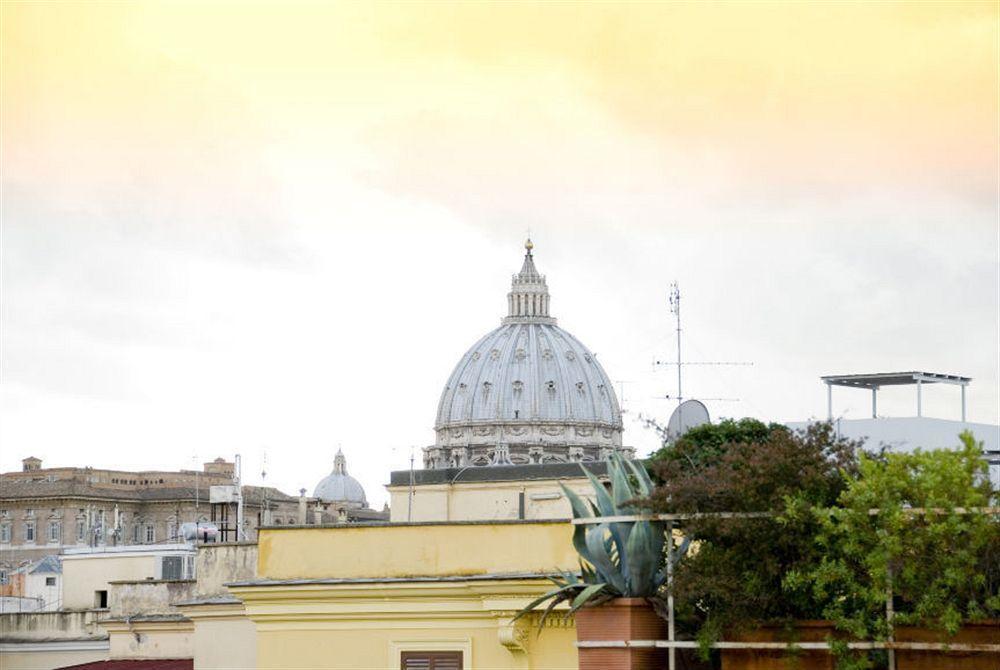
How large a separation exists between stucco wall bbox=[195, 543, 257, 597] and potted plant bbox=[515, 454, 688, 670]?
11.3 meters

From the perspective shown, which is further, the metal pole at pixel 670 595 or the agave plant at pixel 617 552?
the agave plant at pixel 617 552

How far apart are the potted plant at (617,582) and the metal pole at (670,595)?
0.13 metres

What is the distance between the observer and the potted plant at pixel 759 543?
16609mm

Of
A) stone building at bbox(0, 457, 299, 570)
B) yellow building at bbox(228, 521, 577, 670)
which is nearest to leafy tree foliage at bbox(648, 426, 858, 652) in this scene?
yellow building at bbox(228, 521, 577, 670)

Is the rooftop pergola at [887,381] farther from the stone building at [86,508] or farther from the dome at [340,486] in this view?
the dome at [340,486]

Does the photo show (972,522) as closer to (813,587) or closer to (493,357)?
(813,587)

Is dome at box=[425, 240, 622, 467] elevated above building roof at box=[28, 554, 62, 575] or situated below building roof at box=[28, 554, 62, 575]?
above

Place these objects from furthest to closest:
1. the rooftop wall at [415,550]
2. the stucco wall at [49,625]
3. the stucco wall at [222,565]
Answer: the stucco wall at [49,625]
the stucco wall at [222,565]
the rooftop wall at [415,550]

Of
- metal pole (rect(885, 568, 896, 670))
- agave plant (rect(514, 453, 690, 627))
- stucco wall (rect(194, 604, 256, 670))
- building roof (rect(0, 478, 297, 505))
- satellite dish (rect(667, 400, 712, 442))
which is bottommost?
stucco wall (rect(194, 604, 256, 670))

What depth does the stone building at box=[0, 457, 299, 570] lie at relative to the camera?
136750 mm

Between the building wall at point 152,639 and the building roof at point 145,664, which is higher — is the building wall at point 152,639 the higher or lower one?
the higher one

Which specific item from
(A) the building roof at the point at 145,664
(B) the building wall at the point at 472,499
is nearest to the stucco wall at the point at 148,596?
(A) the building roof at the point at 145,664

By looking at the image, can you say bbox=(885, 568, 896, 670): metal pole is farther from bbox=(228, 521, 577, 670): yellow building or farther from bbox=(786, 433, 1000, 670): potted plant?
bbox=(228, 521, 577, 670): yellow building

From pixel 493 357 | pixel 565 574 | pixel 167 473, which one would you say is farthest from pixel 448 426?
pixel 565 574
